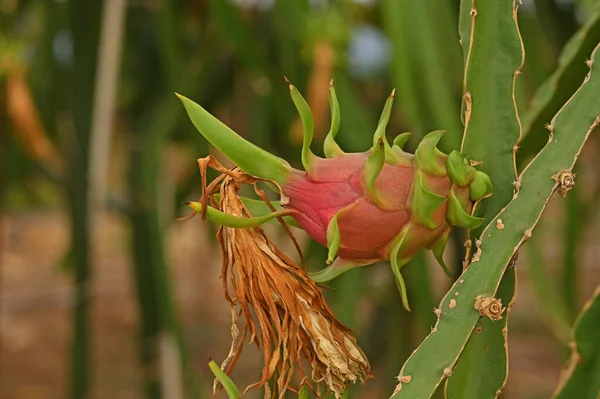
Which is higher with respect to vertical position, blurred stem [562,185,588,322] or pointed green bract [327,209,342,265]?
pointed green bract [327,209,342,265]

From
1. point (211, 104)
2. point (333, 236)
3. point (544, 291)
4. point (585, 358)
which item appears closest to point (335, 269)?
point (333, 236)

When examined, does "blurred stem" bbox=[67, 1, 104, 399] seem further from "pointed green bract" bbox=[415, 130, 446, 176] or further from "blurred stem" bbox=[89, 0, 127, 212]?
"pointed green bract" bbox=[415, 130, 446, 176]

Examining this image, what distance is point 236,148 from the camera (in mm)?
252

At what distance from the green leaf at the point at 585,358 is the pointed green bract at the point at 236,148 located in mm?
159

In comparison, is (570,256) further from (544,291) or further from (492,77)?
(492,77)

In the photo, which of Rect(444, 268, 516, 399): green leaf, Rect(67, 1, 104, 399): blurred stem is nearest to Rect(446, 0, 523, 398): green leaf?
Rect(444, 268, 516, 399): green leaf

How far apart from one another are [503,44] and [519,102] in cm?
32

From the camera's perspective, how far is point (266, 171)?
26 centimetres

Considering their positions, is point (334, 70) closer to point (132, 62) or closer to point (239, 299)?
point (239, 299)

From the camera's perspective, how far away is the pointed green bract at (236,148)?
0.24m

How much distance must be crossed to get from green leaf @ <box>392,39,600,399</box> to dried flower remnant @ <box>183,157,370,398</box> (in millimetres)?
25

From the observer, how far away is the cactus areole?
0.26 metres

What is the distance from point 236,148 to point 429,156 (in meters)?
0.07

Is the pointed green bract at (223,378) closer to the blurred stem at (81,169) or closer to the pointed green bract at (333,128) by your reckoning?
the pointed green bract at (333,128)
